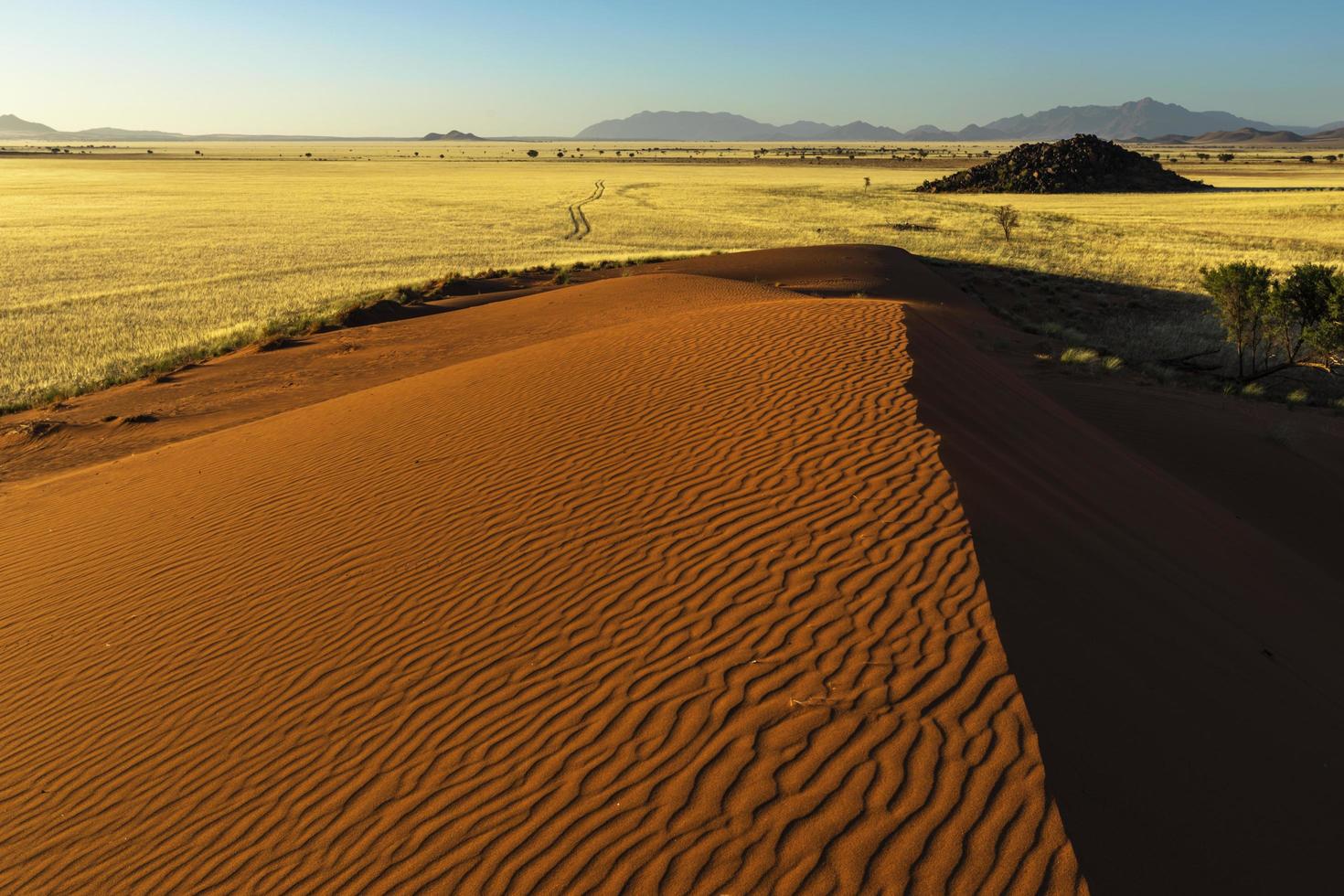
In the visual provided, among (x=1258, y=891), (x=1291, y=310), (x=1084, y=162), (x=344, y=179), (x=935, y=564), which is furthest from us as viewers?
(x=344, y=179)

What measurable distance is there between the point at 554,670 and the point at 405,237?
41.3m

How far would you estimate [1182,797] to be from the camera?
3.79 m

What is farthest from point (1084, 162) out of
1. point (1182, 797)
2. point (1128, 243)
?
point (1182, 797)

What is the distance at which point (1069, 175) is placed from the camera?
238 feet

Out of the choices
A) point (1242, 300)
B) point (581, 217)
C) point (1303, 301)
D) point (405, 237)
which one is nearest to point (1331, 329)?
point (1303, 301)

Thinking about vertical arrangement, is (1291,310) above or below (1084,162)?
below

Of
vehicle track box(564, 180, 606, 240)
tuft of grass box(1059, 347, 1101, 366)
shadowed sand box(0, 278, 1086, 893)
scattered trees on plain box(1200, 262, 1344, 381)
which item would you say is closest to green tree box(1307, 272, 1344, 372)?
scattered trees on plain box(1200, 262, 1344, 381)

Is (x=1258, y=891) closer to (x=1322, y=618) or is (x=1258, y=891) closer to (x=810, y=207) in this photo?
(x=1322, y=618)

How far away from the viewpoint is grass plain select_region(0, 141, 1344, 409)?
22156mm

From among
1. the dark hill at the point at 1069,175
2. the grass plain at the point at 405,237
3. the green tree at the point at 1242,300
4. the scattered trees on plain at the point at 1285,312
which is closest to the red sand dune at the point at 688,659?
the scattered trees on plain at the point at 1285,312

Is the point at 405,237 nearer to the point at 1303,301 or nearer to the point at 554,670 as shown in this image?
the point at 1303,301

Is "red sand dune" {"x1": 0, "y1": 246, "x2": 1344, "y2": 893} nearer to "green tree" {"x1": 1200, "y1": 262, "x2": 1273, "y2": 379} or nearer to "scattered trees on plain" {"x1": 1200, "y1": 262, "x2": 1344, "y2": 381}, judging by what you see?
"scattered trees on plain" {"x1": 1200, "y1": 262, "x2": 1344, "y2": 381}

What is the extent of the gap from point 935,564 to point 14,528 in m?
10.5

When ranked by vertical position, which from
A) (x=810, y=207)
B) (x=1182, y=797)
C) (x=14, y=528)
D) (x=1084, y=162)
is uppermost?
(x=1084, y=162)
